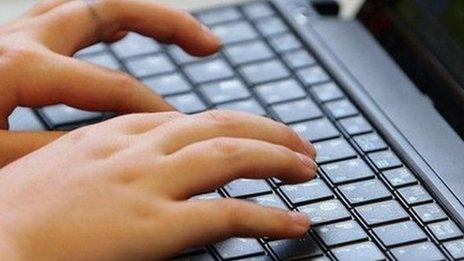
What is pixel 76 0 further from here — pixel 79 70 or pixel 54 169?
pixel 54 169

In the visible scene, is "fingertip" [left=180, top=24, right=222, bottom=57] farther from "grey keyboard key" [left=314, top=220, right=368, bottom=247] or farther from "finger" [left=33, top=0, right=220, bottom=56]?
"grey keyboard key" [left=314, top=220, right=368, bottom=247]

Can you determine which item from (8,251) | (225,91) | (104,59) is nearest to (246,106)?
(225,91)

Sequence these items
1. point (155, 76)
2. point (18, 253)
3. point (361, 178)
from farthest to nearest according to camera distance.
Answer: point (155, 76) < point (361, 178) < point (18, 253)

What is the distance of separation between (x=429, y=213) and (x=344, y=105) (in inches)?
5.5

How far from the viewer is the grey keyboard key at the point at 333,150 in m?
0.78

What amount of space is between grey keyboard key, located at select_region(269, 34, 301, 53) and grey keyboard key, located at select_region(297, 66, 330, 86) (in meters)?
0.03

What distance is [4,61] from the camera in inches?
30.6

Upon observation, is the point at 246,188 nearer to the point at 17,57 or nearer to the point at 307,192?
the point at 307,192

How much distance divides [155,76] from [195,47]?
1.8 inches

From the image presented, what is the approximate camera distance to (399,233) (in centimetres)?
71

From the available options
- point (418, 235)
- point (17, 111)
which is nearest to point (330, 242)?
point (418, 235)

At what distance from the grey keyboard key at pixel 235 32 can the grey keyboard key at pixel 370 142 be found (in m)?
0.16

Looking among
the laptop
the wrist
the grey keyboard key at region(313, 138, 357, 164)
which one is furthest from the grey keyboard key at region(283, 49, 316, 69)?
the wrist

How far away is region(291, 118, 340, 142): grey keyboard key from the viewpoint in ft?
2.65
